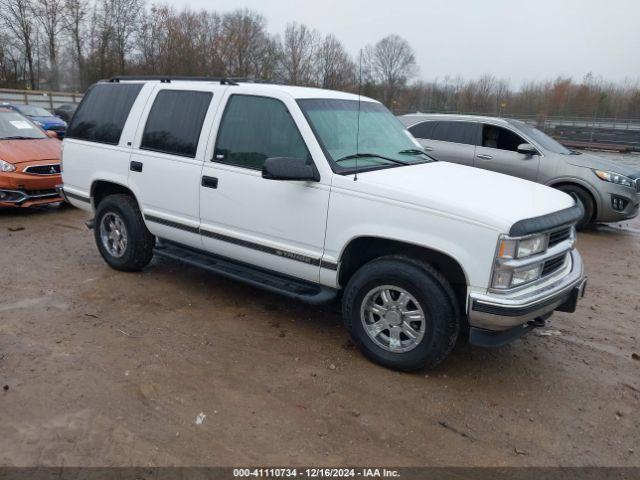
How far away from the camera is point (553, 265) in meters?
3.79

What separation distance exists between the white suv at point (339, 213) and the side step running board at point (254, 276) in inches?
0.5

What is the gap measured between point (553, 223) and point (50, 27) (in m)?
55.0

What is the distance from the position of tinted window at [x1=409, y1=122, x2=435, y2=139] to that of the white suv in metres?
5.03

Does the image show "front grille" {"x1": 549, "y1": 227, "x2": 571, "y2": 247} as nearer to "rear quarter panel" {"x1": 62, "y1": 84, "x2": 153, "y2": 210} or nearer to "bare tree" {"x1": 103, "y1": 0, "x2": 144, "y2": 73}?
"rear quarter panel" {"x1": 62, "y1": 84, "x2": 153, "y2": 210}

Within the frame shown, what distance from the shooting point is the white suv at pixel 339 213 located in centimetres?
344

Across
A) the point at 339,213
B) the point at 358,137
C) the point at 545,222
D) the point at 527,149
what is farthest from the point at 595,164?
the point at 339,213

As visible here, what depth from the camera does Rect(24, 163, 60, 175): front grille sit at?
26.6 feet

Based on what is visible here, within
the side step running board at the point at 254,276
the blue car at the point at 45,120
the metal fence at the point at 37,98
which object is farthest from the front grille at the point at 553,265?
the metal fence at the point at 37,98

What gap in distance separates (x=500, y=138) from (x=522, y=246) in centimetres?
645

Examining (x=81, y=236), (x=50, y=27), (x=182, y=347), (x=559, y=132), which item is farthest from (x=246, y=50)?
(x=182, y=347)

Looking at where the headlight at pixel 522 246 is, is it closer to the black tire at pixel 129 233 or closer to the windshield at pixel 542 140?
the black tire at pixel 129 233

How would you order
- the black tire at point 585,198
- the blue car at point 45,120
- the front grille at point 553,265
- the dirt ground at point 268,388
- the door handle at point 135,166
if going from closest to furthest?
the dirt ground at point 268,388, the front grille at point 553,265, the door handle at point 135,166, the black tire at point 585,198, the blue car at point 45,120

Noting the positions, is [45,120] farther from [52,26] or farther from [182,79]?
[52,26]

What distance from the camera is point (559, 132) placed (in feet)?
99.2
